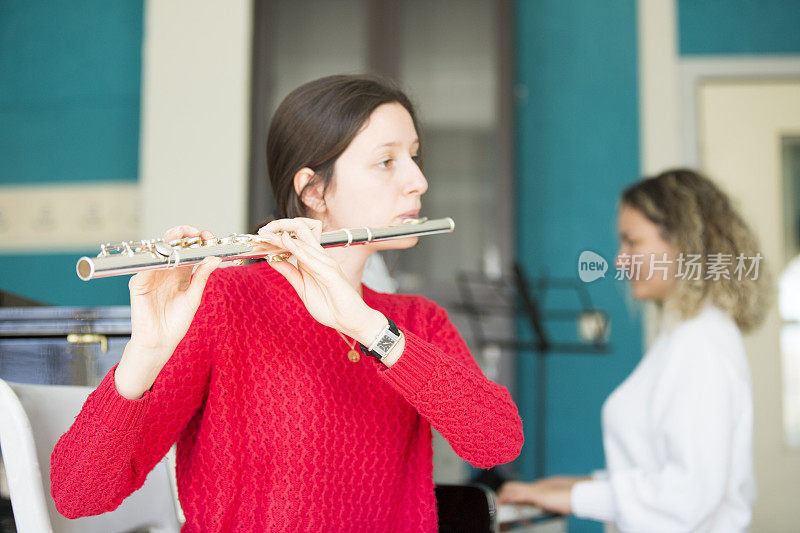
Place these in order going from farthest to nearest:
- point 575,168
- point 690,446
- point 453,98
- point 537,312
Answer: point 575,168 → point 453,98 → point 537,312 → point 690,446

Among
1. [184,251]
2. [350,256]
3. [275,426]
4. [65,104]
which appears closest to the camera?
[184,251]

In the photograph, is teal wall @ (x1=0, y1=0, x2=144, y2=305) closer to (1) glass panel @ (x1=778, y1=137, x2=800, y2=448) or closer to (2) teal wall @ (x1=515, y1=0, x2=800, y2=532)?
(2) teal wall @ (x1=515, y1=0, x2=800, y2=532)

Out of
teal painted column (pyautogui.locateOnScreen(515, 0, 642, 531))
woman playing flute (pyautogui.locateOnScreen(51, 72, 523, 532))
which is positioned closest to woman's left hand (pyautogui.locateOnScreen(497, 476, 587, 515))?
woman playing flute (pyautogui.locateOnScreen(51, 72, 523, 532))

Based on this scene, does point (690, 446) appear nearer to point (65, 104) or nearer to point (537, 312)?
point (537, 312)

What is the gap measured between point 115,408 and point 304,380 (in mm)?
223

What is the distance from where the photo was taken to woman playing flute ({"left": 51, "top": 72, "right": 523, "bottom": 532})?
773mm

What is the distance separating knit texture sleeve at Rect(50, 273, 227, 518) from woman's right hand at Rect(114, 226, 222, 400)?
0.02 metres

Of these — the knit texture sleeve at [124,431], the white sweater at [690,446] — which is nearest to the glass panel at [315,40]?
the white sweater at [690,446]

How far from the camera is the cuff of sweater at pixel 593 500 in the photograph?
1.33 meters

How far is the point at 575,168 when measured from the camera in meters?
2.82

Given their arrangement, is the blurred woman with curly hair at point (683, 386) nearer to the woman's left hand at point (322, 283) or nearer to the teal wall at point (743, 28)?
the woman's left hand at point (322, 283)

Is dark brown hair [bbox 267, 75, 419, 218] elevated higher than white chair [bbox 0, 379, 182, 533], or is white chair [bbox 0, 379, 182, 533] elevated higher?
dark brown hair [bbox 267, 75, 419, 218]

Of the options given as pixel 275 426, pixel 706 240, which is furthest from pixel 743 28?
pixel 275 426

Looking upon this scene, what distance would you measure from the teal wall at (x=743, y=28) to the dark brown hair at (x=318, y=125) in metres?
2.29
